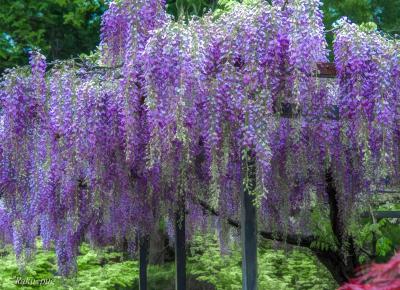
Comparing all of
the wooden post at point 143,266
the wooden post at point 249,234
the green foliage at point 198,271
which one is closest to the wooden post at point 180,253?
the wooden post at point 143,266

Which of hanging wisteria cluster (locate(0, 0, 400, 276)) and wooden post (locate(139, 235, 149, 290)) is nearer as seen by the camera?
hanging wisteria cluster (locate(0, 0, 400, 276))

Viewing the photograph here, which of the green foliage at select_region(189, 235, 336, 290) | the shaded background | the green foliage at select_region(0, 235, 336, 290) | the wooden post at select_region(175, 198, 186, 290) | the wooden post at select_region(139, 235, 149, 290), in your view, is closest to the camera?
the wooden post at select_region(175, 198, 186, 290)

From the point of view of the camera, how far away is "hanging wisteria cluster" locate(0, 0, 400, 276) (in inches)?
189

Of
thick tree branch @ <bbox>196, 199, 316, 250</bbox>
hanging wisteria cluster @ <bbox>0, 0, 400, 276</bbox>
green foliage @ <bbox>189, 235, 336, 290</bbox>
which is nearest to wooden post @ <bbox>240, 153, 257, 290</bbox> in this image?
hanging wisteria cluster @ <bbox>0, 0, 400, 276</bbox>

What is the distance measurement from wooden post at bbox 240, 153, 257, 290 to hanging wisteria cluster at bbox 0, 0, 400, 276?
0.21 feet

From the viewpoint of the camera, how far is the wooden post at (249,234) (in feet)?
16.1

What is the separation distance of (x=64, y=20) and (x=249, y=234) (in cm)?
1006

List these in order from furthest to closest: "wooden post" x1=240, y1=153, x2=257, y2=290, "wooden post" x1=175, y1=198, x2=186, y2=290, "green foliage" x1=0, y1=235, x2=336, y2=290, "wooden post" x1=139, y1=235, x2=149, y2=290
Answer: "green foliage" x1=0, y1=235, x2=336, y2=290
"wooden post" x1=139, y1=235, x2=149, y2=290
"wooden post" x1=175, y1=198, x2=186, y2=290
"wooden post" x1=240, y1=153, x2=257, y2=290

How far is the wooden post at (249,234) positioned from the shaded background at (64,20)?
701cm

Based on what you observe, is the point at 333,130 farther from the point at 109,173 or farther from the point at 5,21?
the point at 5,21

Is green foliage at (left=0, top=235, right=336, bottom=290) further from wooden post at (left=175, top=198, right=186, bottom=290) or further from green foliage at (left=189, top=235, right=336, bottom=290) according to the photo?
wooden post at (left=175, top=198, right=186, bottom=290)

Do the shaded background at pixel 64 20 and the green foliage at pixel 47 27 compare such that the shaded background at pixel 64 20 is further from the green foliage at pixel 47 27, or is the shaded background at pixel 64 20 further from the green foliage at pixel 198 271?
the green foliage at pixel 198 271

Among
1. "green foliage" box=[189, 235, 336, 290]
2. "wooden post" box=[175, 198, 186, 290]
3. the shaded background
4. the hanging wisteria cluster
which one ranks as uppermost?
the shaded background

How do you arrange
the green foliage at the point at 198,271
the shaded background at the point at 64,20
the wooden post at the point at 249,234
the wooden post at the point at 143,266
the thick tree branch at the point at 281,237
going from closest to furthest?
the wooden post at the point at 249,234
the thick tree branch at the point at 281,237
the wooden post at the point at 143,266
the green foliage at the point at 198,271
the shaded background at the point at 64,20
